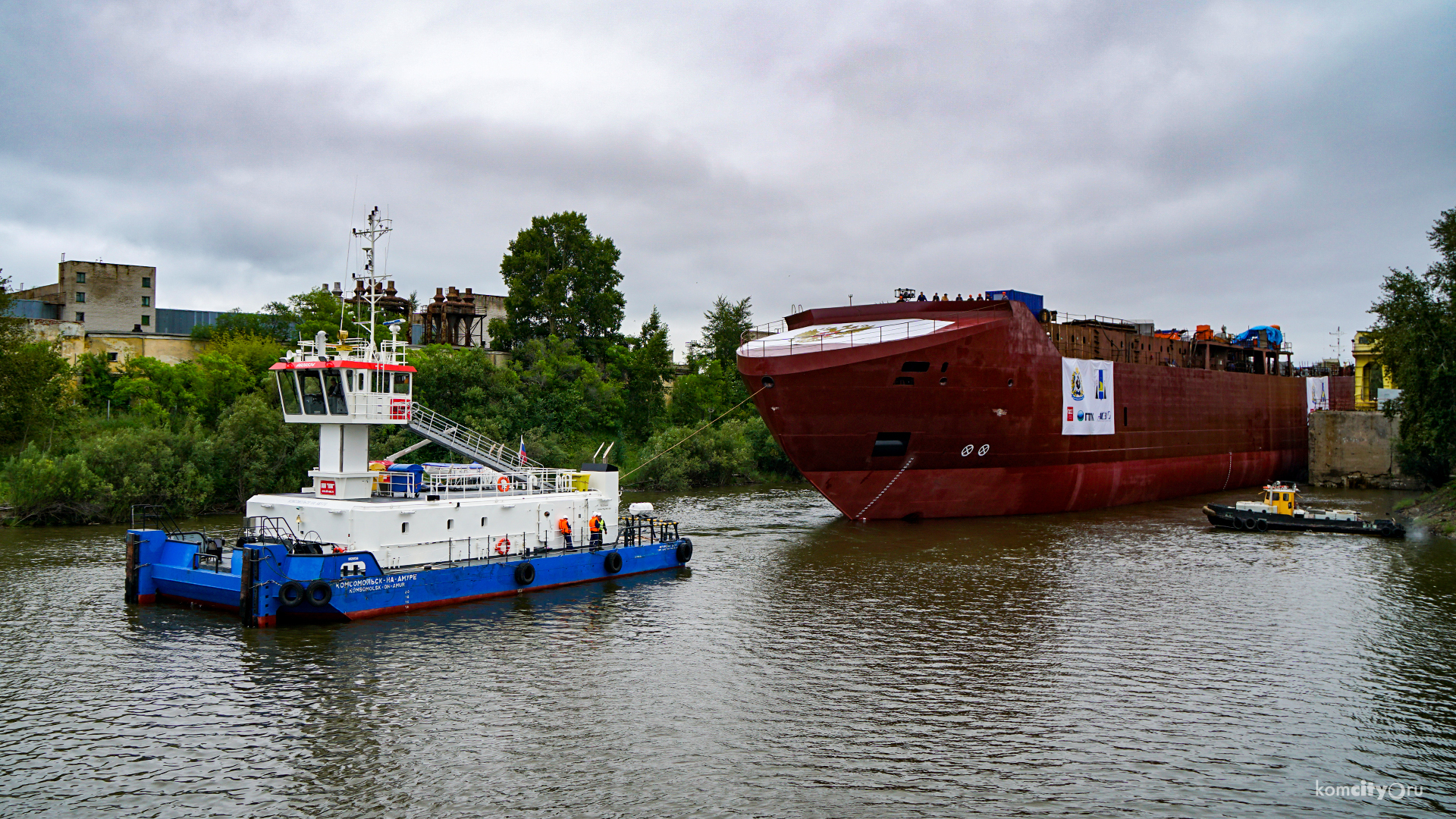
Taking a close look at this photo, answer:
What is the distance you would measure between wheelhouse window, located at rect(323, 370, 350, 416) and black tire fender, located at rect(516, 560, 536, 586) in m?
5.06

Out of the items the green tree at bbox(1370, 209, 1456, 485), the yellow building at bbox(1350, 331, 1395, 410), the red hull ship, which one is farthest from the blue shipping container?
the yellow building at bbox(1350, 331, 1395, 410)

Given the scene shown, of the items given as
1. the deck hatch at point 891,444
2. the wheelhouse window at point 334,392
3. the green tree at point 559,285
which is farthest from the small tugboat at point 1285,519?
the green tree at point 559,285

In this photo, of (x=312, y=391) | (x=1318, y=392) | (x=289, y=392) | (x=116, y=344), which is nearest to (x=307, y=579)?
(x=312, y=391)

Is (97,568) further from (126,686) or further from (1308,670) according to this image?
(1308,670)

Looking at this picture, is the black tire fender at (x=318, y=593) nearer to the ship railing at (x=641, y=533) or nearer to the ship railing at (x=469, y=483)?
the ship railing at (x=469, y=483)

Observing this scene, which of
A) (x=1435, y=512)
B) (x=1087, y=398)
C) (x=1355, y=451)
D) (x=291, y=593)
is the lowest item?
(x=291, y=593)

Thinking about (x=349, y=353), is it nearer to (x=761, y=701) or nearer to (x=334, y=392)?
(x=334, y=392)

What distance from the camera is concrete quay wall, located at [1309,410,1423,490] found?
4975 centimetres

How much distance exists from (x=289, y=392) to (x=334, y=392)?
117 centimetres

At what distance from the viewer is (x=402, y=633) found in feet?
55.9

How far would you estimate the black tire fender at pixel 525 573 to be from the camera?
20.5 metres

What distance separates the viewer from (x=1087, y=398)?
36906mm

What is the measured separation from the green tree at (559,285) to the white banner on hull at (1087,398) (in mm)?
31500

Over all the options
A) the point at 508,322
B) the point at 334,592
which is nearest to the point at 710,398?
the point at 508,322
